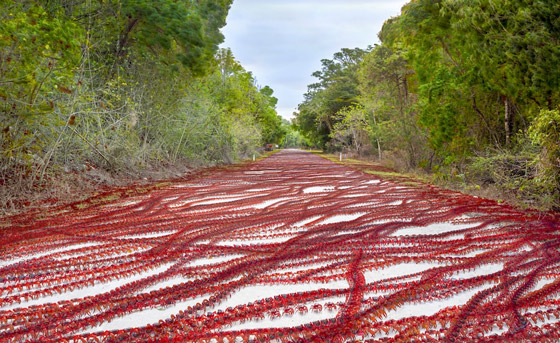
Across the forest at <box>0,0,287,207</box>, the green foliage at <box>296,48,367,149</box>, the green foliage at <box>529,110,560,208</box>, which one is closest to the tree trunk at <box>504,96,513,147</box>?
the green foliage at <box>529,110,560,208</box>

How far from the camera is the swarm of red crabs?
2000 mm

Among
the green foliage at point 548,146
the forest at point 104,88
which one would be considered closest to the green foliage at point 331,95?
the forest at point 104,88

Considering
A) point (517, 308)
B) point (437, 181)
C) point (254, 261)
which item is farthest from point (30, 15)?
point (437, 181)

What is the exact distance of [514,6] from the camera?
508 cm

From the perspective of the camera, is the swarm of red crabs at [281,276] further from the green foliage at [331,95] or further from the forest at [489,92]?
the green foliage at [331,95]

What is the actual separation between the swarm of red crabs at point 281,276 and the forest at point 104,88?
1.70m

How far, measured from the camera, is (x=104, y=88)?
871cm

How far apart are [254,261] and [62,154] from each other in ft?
19.1

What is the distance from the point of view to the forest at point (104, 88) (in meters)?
5.00

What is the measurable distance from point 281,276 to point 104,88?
8.01 metres

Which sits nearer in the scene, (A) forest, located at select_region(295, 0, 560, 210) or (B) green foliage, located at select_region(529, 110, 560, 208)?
(B) green foliage, located at select_region(529, 110, 560, 208)

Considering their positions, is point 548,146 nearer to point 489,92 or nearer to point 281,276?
point 489,92

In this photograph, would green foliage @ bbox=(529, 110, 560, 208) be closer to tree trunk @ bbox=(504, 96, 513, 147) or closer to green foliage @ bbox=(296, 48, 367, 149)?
tree trunk @ bbox=(504, 96, 513, 147)

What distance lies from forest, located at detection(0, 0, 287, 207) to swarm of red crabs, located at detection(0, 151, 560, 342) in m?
1.70
